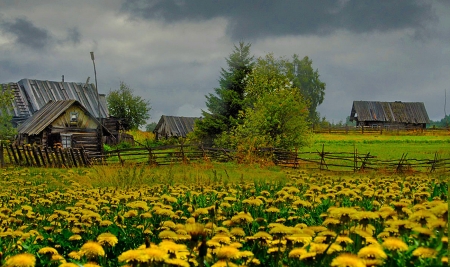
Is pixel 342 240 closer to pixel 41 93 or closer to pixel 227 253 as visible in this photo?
pixel 227 253

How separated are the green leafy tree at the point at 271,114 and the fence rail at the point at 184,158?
13 centimetres

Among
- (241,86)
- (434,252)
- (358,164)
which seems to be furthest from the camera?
(358,164)

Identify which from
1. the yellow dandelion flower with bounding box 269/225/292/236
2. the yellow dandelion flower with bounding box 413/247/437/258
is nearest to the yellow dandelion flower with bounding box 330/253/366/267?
the yellow dandelion flower with bounding box 413/247/437/258

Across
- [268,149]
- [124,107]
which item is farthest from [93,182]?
[268,149]

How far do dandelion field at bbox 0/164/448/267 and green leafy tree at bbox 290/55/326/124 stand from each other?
0.55 m

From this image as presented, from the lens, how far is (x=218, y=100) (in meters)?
3.95

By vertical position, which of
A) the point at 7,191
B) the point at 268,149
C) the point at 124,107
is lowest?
the point at 7,191

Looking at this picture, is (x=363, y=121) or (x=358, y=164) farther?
(x=358, y=164)

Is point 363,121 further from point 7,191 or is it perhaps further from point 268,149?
point 7,191

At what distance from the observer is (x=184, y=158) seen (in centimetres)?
506

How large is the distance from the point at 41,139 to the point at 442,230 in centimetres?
423

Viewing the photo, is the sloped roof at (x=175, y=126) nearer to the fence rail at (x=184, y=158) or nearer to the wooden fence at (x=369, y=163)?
the fence rail at (x=184, y=158)

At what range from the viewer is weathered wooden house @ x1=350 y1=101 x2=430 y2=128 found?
3.29 m

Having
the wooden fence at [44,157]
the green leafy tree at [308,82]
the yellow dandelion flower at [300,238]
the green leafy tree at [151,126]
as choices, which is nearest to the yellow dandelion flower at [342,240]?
the yellow dandelion flower at [300,238]
